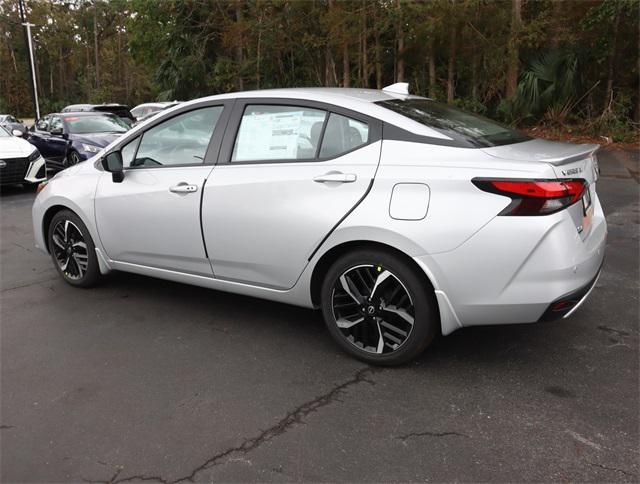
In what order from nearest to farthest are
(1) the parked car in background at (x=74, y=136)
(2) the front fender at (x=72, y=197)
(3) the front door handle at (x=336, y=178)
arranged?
1. (3) the front door handle at (x=336, y=178)
2. (2) the front fender at (x=72, y=197)
3. (1) the parked car in background at (x=74, y=136)

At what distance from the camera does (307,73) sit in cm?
1970

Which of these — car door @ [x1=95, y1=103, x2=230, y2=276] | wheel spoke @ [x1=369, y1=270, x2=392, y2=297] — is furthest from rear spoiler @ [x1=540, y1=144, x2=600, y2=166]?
car door @ [x1=95, y1=103, x2=230, y2=276]

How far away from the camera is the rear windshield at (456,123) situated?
3307 millimetres

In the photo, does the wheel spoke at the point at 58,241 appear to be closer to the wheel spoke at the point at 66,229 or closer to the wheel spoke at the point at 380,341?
the wheel spoke at the point at 66,229

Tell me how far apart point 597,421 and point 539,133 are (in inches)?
498

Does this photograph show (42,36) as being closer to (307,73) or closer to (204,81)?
(204,81)

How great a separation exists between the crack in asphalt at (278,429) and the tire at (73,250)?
8.37 ft

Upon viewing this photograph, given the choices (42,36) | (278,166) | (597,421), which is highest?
(42,36)

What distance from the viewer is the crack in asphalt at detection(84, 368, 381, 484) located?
2.47 meters

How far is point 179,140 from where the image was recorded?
414 cm

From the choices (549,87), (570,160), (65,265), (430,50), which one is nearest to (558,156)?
(570,160)

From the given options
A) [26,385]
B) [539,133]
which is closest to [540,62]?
[539,133]

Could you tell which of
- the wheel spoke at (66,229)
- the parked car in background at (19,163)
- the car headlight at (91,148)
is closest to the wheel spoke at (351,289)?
the wheel spoke at (66,229)

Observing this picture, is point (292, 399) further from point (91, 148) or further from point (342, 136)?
point (91, 148)
